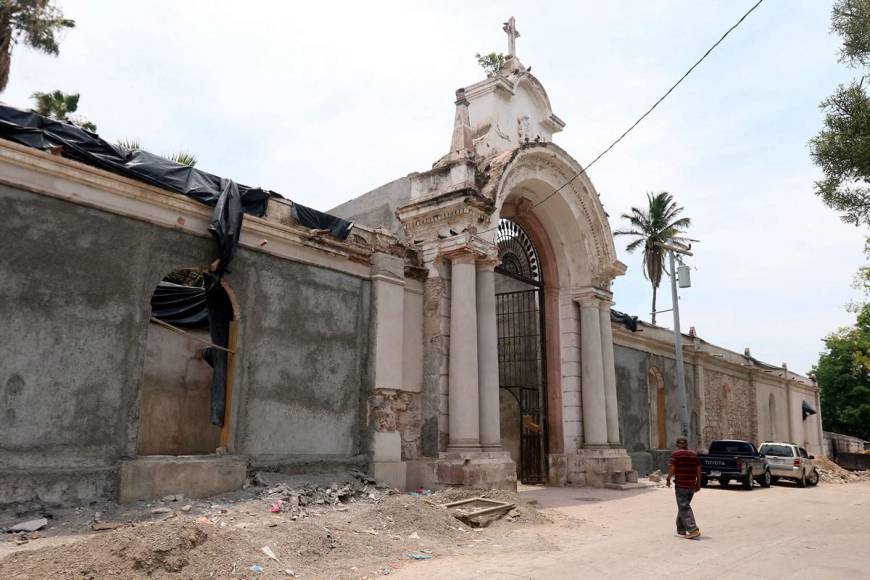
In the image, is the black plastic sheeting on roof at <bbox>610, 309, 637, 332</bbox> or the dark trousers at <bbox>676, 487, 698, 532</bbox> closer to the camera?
the dark trousers at <bbox>676, 487, 698, 532</bbox>

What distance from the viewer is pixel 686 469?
30.8 feet

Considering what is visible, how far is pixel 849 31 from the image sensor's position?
420 inches

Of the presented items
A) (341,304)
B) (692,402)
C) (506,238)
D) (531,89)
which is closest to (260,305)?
(341,304)

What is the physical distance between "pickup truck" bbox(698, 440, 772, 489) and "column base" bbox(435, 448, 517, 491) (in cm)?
797

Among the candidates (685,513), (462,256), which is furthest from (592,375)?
(685,513)

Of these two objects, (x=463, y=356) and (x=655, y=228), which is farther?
(x=655, y=228)

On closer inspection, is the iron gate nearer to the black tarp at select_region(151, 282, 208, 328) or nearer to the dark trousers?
the dark trousers

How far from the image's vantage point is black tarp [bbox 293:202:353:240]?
11453 millimetres

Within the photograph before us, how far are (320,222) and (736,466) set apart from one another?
13026mm

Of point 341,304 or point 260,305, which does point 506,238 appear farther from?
point 260,305

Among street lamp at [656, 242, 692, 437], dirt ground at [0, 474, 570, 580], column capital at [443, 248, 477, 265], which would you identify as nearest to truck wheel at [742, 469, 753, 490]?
street lamp at [656, 242, 692, 437]

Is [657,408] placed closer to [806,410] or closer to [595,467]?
[595,467]

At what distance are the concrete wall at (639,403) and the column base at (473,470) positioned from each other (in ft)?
30.2

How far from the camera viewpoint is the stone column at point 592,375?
662 inches
